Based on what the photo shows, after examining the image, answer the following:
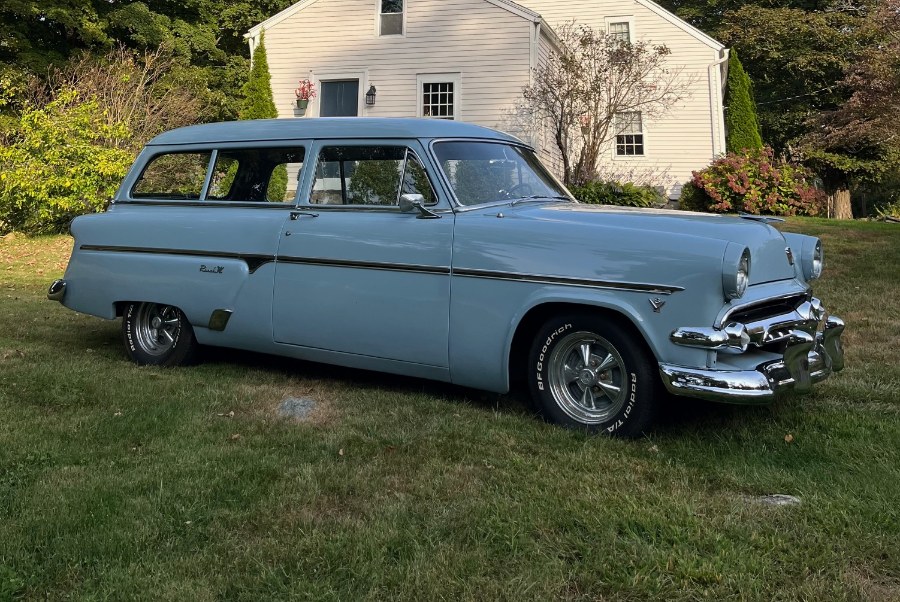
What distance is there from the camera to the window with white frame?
16.7 metres

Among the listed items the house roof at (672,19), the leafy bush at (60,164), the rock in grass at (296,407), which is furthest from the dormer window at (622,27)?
the rock in grass at (296,407)

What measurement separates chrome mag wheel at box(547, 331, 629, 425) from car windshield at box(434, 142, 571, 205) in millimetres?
1137

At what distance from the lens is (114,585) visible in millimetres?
2406

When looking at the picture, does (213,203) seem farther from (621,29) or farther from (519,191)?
(621,29)

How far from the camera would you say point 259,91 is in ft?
56.9

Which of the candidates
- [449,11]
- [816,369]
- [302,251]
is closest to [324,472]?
[302,251]

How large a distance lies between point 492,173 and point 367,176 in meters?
0.83

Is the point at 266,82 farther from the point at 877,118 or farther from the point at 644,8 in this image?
the point at 877,118

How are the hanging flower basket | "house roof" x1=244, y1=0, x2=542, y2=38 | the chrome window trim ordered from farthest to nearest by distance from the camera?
the hanging flower basket → "house roof" x1=244, y1=0, x2=542, y2=38 → the chrome window trim

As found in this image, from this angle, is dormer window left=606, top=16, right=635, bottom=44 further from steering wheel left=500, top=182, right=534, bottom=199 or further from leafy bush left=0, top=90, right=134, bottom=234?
steering wheel left=500, top=182, right=534, bottom=199

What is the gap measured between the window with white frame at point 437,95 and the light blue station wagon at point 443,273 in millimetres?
11603

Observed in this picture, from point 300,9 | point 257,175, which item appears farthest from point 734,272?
point 300,9

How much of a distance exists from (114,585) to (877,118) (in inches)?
785

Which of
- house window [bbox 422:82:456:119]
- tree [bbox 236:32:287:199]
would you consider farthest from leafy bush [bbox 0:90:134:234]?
house window [bbox 422:82:456:119]
